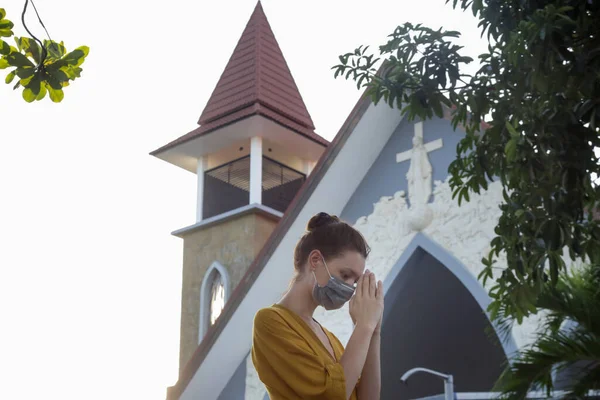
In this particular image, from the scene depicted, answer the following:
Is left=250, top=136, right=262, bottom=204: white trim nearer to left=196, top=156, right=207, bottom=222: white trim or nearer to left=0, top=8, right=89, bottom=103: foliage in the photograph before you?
left=196, top=156, right=207, bottom=222: white trim

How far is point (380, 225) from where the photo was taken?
43.2ft

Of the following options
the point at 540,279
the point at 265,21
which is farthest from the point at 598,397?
the point at 265,21

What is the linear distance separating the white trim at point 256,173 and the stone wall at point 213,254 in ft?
1.13

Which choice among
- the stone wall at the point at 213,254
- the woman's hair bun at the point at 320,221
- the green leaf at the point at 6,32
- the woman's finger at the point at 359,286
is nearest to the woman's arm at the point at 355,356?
the woman's finger at the point at 359,286

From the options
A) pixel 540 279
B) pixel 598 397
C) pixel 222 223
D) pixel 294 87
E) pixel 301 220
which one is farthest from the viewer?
pixel 294 87

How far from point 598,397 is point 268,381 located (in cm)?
600

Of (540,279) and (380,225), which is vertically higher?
(380,225)

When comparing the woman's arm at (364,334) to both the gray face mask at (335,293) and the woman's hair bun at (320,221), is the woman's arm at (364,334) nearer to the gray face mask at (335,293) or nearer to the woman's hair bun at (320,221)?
the gray face mask at (335,293)

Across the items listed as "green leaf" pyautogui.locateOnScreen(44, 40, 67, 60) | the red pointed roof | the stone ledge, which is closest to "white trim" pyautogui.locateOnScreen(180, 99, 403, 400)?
the stone ledge

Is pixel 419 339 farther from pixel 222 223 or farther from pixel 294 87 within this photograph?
pixel 294 87

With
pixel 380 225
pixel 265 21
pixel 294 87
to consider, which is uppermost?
pixel 265 21

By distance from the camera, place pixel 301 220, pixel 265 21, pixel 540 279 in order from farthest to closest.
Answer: pixel 265 21
pixel 301 220
pixel 540 279

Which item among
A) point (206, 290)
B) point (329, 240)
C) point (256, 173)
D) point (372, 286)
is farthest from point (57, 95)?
point (206, 290)

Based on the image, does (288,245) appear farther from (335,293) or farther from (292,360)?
(292,360)
